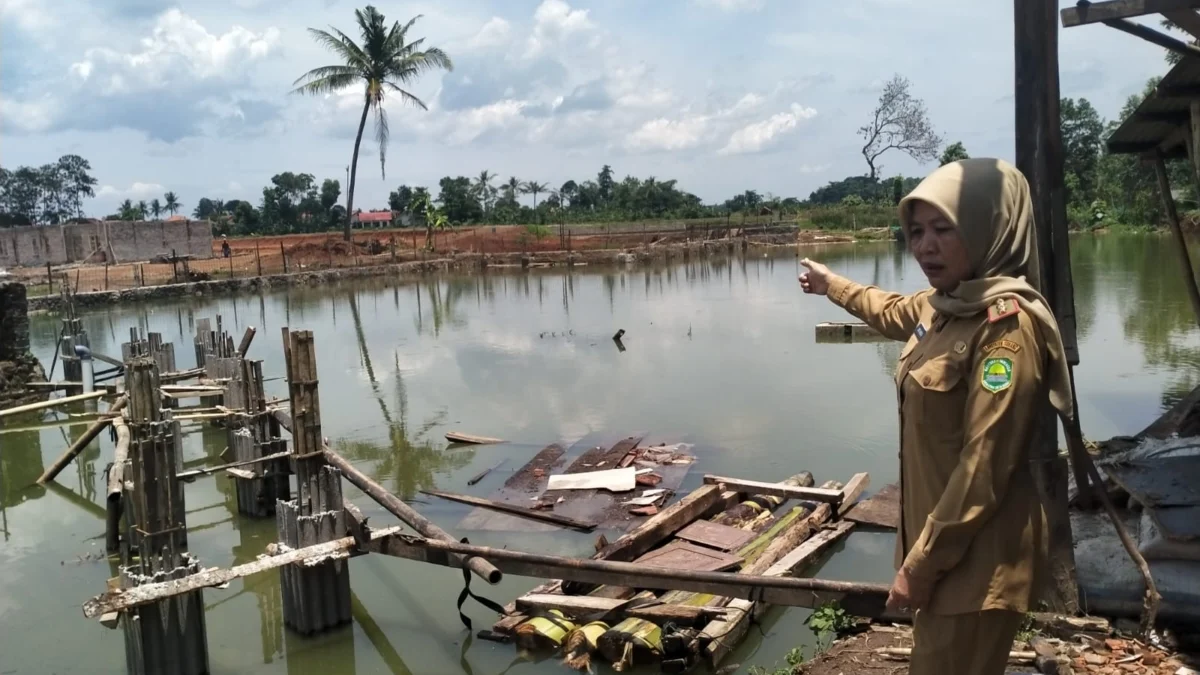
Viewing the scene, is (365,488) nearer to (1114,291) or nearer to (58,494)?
(58,494)

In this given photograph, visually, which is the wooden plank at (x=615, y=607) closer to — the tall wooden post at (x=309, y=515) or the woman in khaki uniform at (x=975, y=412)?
the tall wooden post at (x=309, y=515)

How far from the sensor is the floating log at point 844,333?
1480 centimetres

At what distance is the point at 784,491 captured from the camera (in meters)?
6.50

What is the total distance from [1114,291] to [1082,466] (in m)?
17.6

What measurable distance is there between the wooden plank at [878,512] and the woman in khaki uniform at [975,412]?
14.2 feet

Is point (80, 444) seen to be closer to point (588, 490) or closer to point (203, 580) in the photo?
point (203, 580)

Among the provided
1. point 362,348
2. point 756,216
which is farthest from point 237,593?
point 756,216

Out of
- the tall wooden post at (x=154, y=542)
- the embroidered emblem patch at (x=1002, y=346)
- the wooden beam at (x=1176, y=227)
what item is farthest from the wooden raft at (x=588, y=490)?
the embroidered emblem patch at (x=1002, y=346)

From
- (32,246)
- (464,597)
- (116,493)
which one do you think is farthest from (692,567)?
(32,246)

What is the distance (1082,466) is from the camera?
412 cm

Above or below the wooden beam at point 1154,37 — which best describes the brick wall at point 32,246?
above

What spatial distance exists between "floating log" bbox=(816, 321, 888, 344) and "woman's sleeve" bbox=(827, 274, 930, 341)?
12454 millimetres

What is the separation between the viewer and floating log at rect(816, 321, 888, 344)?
1480 cm

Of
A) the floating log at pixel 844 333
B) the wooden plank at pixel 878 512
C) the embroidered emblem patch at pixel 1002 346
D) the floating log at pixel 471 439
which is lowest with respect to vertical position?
the wooden plank at pixel 878 512
